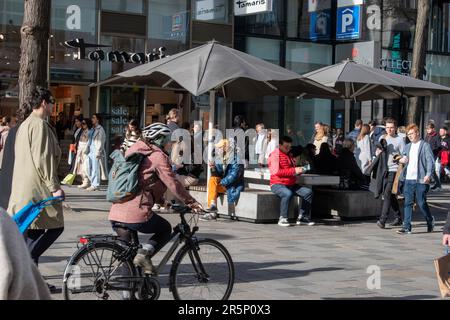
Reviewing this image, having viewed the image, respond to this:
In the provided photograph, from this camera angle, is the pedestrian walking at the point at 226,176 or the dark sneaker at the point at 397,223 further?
the dark sneaker at the point at 397,223

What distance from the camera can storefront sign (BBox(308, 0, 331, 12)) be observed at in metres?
24.6

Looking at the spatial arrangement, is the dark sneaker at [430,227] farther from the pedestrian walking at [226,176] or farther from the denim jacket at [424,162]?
the pedestrian walking at [226,176]

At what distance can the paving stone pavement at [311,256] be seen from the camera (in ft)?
24.5

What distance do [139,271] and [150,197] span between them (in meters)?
0.64

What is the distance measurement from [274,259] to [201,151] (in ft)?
17.9

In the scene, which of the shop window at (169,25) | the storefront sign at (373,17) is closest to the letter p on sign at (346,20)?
the storefront sign at (373,17)

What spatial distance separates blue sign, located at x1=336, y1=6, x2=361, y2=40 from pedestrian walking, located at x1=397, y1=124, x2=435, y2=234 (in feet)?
37.9

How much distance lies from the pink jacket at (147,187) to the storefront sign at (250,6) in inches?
554

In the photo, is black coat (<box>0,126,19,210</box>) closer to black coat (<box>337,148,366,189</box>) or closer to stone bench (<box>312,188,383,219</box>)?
stone bench (<box>312,188,383,219</box>)

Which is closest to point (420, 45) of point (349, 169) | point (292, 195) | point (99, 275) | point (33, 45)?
point (349, 169)

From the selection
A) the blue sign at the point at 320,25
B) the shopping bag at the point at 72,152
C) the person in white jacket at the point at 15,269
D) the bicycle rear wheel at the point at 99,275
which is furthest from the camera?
the blue sign at the point at 320,25

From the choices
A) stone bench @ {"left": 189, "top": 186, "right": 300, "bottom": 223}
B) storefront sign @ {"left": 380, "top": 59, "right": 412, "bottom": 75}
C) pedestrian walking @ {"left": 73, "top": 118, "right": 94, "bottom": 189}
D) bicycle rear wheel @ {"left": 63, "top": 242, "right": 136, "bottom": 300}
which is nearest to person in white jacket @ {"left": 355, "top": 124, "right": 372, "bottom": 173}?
stone bench @ {"left": 189, "top": 186, "right": 300, "bottom": 223}

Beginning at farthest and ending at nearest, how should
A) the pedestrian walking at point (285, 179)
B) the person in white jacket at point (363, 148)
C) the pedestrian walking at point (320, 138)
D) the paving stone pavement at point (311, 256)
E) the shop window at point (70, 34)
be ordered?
the shop window at point (70, 34) < the person in white jacket at point (363, 148) < the pedestrian walking at point (320, 138) < the pedestrian walking at point (285, 179) < the paving stone pavement at point (311, 256)
